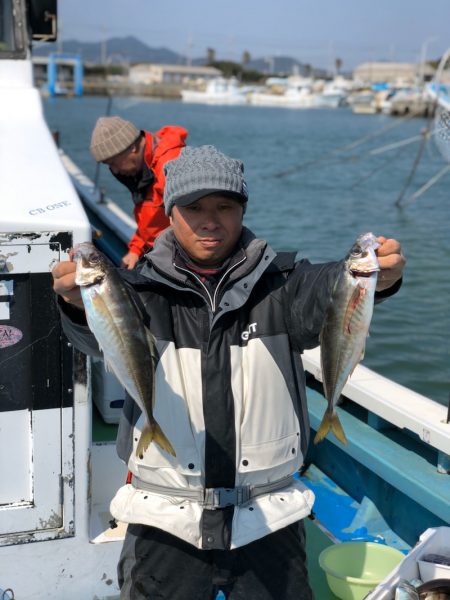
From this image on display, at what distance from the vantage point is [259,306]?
8.38 feet

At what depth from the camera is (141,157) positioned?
5.05 m

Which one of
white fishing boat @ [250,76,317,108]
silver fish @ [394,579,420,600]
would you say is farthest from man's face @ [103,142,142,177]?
white fishing boat @ [250,76,317,108]

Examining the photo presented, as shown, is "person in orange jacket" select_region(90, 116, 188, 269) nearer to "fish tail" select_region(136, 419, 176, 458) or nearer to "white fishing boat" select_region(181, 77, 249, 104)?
"fish tail" select_region(136, 419, 176, 458)

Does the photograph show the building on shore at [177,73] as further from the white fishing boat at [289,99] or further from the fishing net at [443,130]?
the fishing net at [443,130]

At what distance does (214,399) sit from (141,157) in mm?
2910

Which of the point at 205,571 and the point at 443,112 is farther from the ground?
the point at 443,112

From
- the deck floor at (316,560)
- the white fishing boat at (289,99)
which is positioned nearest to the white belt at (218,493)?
the deck floor at (316,560)

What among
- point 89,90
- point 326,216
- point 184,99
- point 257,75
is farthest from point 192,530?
point 257,75

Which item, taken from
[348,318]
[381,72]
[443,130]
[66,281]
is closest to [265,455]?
[348,318]

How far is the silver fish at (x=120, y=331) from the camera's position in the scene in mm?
2236

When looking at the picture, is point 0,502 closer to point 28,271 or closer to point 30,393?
point 30,393

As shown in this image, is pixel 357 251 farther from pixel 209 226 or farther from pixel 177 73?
pixel 177 73

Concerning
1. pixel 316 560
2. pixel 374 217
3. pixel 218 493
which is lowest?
pixel 374 217

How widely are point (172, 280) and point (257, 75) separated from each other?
16972cm
